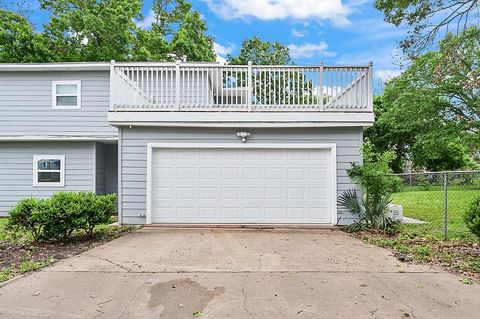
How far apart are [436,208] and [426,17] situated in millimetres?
6889

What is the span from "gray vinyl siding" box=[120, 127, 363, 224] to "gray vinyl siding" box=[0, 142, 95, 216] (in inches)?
156

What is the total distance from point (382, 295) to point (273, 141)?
5.40 m

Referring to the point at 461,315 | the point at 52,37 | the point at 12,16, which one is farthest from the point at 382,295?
the point at 12,16

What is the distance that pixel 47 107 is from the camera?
40.8 ft

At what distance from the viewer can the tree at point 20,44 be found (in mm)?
18411

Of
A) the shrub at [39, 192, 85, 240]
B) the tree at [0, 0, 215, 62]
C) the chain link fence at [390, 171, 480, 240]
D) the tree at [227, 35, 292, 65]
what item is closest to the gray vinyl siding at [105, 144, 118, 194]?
the shrub at [39, 192, 85, 240]

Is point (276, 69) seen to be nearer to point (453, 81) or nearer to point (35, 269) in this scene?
point (35, 269)

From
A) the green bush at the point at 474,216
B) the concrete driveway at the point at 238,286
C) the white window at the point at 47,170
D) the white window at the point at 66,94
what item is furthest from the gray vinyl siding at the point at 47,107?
the green bush at the point at 474,216

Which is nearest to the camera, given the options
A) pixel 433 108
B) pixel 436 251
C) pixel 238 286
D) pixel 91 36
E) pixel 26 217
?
pixel 238 286

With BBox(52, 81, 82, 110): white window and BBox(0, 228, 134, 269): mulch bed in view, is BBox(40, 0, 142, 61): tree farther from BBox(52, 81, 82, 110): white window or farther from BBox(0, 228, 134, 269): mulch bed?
BBox(0, 228, 134, 269): mulch bed

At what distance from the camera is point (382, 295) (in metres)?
4.12

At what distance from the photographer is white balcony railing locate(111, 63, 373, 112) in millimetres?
8812

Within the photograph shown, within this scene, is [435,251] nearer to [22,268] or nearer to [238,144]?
[238,144]

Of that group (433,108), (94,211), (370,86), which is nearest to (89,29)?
(94,211)
